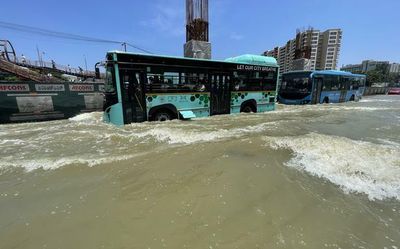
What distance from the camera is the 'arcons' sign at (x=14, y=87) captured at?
1004 cm

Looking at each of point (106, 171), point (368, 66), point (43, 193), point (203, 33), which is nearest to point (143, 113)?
point (106, 171)

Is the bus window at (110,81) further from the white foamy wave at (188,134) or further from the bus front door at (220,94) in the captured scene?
the bus front door at (220,94)

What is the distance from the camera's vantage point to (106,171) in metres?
4.42

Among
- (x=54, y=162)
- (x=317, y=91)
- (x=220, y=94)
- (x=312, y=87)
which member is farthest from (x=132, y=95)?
(x=317, y=91)

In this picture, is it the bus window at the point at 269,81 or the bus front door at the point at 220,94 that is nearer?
the bus front door at the point at 220,94

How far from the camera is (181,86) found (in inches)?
367

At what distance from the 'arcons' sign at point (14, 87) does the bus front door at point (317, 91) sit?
18.5 m

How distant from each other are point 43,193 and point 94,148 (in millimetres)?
2271

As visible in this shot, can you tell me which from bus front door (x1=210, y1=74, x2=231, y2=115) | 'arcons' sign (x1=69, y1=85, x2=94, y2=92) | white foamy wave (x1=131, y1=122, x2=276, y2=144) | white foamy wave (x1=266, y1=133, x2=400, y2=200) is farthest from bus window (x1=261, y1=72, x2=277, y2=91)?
'arcons' sign (x1=69, y1=85, x2=94, y2=92)

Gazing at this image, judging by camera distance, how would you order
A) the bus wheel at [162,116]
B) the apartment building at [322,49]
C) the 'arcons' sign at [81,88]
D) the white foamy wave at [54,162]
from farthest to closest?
the apartment building at [322,49] → the 'arcons' sign at [81,88] → the bus wheel at [162,116] → the white foamy wave at [54,162]

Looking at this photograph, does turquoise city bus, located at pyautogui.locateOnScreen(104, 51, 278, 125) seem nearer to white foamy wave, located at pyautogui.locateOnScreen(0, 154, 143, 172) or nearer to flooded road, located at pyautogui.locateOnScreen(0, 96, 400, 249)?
flooded road, located at pyautogui.locateOnScreen(0, 96, 400, 249)

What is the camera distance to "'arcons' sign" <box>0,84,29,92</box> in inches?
395

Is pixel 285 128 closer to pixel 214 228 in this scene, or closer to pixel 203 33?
pixel 214 228

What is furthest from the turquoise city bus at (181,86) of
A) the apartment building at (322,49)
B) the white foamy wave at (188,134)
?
the apartment building at (322,49)
